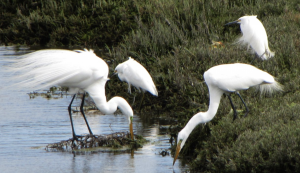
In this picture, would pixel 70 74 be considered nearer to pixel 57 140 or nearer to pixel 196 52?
pixel 57 140

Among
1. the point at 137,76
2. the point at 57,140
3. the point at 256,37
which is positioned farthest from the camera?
the point at 256,37

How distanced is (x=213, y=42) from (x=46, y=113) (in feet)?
13.3

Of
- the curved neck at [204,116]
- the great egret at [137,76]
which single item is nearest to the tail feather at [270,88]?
the curved neck at [204,116]

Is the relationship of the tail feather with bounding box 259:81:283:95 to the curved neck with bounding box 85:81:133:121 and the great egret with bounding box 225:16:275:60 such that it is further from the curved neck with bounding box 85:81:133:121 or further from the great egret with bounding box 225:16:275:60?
the curved neck with bounding box 85:81:133:121

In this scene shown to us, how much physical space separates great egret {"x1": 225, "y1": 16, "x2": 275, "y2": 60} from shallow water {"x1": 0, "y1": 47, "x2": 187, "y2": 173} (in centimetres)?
277

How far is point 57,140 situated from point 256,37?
182 inches

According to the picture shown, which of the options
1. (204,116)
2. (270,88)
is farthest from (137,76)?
(204,116)

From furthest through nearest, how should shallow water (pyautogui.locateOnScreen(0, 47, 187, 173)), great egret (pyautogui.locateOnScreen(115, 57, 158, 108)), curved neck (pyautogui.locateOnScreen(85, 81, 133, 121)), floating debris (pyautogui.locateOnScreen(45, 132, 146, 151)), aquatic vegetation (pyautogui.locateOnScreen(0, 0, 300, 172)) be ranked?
1. great egret (pyautogui.locateOnScreen(115, 57, 158, 108))
2. curved neck (pyautogui.locateOnScreen(85, 81, 133, 121))
3. floating debris (pyautogui.locateOnScreen(45, 132, 146, 151))
4. shallow water (pyautogui.locateOnScreen(0, 47, 187, 173))
5. aquatic vegetation (pyautogui.locateOnScreen(0, 0, 300, 172))

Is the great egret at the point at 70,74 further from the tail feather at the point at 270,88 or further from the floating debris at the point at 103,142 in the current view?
the tail feather at the point at 270,88

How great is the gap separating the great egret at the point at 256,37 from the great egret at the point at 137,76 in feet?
7.56

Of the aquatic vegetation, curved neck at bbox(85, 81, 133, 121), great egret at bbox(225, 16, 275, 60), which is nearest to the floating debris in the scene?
curved neck at bbox(85, 81, 133, 121)

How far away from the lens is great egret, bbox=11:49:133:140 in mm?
7426

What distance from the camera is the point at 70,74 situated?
24.6ft

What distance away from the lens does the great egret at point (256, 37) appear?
9711mm
